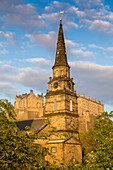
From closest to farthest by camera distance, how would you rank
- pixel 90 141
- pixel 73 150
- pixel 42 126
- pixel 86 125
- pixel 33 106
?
pixel 73 150 → pixel 42 126 → pixel 90 141 → pixel 86 125 → pixel 33 106

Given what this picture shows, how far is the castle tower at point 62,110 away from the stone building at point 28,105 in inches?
3489

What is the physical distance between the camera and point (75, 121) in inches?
1901

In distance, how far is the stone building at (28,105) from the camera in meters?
138

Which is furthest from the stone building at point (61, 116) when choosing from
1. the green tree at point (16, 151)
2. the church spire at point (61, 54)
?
the green tree at point (16, 151)

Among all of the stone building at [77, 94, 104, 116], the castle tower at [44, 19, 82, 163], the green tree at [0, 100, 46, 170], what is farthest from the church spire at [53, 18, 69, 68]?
the stone building at [77, 94, 104, 116]

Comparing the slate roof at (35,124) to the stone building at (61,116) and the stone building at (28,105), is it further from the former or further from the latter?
the stone building at (28,105)

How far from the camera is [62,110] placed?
46844 millimetres

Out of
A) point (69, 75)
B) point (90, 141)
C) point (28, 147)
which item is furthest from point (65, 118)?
point (28, 147)

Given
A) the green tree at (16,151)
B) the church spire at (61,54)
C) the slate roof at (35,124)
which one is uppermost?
the church spire at (61,54)

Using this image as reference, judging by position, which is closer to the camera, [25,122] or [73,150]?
[73,150]

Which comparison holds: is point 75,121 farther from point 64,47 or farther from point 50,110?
point 64,47

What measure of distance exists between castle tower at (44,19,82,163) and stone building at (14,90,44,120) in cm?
8863

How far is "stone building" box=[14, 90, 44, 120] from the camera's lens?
138500 mm

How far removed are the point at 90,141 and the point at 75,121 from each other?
12.8 metres
